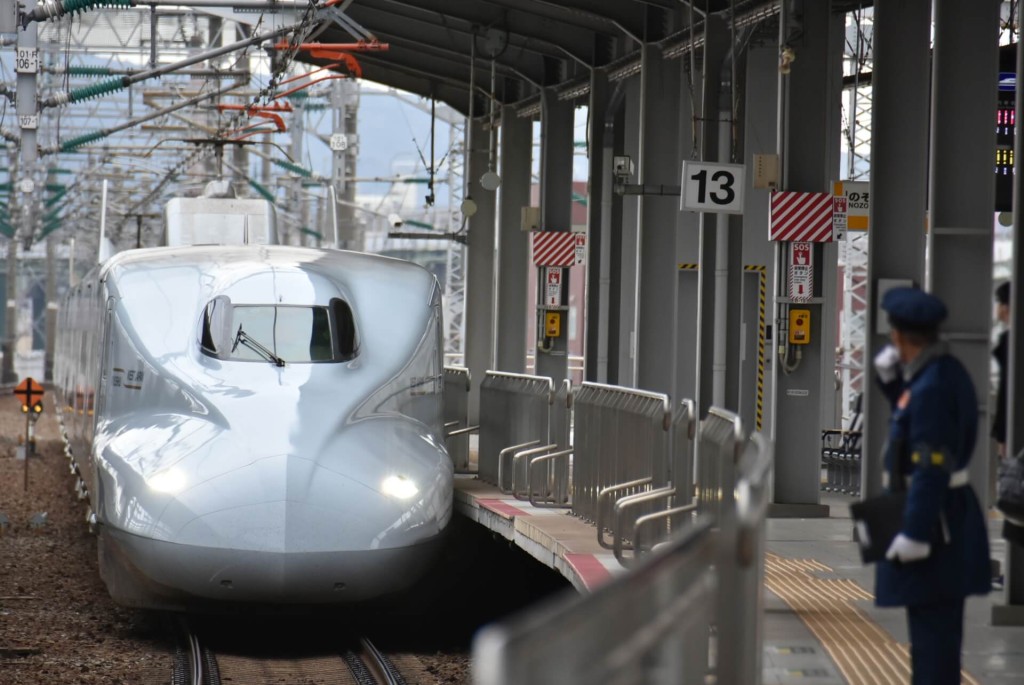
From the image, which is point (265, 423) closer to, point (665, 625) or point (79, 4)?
point (79, 4)

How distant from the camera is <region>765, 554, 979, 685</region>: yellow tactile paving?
6.70 meters

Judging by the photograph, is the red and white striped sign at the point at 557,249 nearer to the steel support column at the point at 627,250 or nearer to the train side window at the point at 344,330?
the steel support column at the point at 627,250

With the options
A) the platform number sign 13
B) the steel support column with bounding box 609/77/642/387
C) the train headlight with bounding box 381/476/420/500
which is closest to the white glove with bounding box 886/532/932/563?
the train headlight with bounding box 381/476/420/500

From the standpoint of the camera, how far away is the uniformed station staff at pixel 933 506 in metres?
5.27

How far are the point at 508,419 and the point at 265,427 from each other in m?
4.10

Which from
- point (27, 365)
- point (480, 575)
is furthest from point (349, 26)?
point (27, 365)

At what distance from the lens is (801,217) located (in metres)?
13.2

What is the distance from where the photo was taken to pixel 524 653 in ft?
9.21

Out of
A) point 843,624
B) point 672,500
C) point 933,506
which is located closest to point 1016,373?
point 843,624

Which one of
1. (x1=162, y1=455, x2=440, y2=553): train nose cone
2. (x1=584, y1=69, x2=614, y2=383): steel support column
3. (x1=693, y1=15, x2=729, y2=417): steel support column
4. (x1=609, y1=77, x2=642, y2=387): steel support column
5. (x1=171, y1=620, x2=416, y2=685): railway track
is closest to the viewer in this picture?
(x1=162, y1=455, x2=440, y2=553): train nose cone

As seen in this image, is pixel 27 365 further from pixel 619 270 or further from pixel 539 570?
pixel 539 570

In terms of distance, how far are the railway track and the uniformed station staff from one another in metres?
5.26

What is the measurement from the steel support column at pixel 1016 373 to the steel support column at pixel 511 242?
15215mm

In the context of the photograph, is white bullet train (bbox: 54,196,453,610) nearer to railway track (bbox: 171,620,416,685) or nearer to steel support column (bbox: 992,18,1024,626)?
railway track (bbox: 171,620,416,685)
